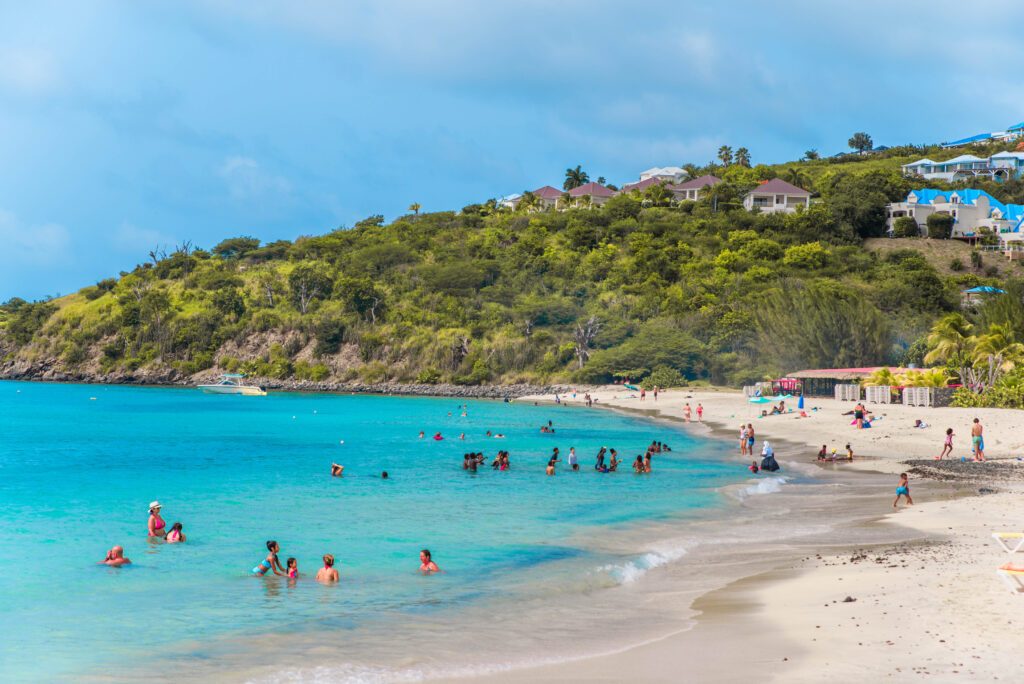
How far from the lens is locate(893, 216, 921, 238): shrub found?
4360 inches

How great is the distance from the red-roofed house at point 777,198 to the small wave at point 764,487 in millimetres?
103501

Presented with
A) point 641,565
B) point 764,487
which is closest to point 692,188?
point 764,487

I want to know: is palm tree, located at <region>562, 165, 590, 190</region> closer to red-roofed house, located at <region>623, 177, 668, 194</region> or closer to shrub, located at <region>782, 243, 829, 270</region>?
Answer: red-roofed house, located at <region>623, 177, 668, 194</region>

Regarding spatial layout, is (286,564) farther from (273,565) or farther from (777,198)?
(777,198)

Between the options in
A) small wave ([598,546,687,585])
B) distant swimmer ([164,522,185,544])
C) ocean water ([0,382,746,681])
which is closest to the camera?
ocean water ([0,382,746,681])

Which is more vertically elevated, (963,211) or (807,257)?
(963,211)

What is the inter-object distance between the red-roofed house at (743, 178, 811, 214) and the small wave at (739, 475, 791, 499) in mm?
103501

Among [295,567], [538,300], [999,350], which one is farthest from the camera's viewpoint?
[538,300]

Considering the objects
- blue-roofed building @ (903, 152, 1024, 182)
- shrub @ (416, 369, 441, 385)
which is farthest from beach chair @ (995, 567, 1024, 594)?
blue-roofed building @ (903, 152, 1024, 182)

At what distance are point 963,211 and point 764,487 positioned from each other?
109 meters

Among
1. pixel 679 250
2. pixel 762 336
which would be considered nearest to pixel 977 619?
pixel 762 336

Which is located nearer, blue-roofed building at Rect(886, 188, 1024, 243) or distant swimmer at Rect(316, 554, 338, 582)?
distant swimmer at Rect(316, 554, 338, 582)

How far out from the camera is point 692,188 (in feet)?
448

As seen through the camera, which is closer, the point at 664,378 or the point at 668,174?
the point at 664,378
